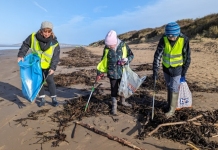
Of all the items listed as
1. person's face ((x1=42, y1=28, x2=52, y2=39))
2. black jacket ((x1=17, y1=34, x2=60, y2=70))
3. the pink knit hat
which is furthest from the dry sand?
person's face ((x1=42, y1=28, x2=52, y2=39))

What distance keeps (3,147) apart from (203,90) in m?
4.48

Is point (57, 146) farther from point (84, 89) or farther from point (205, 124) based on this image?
point (84, 89)

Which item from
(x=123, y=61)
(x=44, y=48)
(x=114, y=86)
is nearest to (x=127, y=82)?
(x=114, y=86)

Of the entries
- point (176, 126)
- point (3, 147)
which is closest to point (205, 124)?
point (176, 126)

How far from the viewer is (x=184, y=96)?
Result: 427 centimetres

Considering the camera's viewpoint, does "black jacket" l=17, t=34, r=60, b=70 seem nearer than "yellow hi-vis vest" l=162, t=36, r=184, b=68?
No

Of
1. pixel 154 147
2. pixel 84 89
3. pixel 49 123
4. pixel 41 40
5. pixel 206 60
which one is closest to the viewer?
pixel 154 147

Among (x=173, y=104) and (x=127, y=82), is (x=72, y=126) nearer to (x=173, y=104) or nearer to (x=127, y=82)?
(x=127, y=82)

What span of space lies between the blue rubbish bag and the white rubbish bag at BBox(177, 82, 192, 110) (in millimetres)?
2672

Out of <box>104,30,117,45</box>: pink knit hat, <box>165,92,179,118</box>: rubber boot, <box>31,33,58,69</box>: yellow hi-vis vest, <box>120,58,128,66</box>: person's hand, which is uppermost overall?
<box>104,30,117,45</box>: pink knit hat

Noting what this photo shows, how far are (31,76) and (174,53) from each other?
2788mm

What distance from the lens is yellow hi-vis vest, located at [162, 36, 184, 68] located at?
3.85 m

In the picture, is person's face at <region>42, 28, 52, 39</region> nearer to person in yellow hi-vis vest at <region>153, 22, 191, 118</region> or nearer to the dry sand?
the dry sand

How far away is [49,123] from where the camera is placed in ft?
13.7
